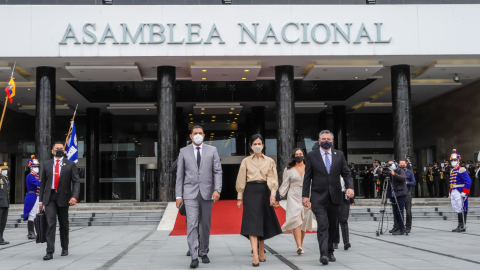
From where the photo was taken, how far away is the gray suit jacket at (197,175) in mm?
7215

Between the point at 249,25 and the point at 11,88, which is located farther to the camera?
the point at 249,25

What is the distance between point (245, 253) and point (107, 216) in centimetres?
1023

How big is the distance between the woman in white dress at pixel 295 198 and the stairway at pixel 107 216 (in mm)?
9734

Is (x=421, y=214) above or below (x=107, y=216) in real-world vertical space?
below

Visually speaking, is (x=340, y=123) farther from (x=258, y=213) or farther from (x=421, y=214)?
(x=258, y=213)

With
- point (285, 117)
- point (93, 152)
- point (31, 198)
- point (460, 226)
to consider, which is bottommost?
point (460, 226)

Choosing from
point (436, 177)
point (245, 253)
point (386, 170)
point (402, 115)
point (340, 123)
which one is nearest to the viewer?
point (245, 253)

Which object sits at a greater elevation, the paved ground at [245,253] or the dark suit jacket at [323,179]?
the dark suit jacket at [323,179]

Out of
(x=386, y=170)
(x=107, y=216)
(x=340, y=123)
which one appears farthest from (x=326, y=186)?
(x=340, y=123)

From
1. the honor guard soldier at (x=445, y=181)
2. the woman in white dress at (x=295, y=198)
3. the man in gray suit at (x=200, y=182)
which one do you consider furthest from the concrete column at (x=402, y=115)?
the man in gray suit at (x=200, y=182)

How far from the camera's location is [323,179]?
7.23 meters

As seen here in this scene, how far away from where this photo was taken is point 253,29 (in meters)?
19.6

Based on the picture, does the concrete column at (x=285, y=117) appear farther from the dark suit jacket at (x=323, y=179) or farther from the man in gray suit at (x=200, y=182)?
the man in gray suit at (x=200, y=182)

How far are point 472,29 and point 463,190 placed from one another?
33.8 ft
